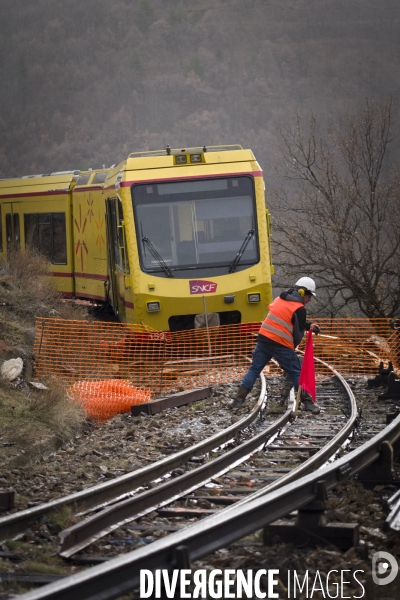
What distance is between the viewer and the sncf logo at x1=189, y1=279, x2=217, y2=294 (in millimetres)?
18344

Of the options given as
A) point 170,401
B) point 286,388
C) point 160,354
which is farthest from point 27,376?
point 286,388

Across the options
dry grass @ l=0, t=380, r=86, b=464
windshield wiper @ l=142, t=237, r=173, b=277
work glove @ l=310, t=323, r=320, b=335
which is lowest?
dry grass @ l=0, t=380, r=86, b=464

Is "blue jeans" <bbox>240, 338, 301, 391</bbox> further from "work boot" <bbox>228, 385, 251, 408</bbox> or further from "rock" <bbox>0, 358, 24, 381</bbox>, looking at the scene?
"rock" <bbox>0, 358, 24, 381</bbox>

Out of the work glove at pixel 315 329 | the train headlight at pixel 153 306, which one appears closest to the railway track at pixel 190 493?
the work glove at pixel 315 329

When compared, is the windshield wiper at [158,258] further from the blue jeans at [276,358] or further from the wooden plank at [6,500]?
the wooden plank at [6,500]

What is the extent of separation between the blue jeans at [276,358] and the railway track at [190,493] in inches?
15.8

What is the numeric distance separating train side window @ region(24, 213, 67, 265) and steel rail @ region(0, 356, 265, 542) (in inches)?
630

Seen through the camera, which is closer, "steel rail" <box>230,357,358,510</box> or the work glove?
"steel rail" <box>230,357,358,510</box>

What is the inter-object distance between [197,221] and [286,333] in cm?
661

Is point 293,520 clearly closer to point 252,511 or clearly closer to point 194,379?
point 252,511

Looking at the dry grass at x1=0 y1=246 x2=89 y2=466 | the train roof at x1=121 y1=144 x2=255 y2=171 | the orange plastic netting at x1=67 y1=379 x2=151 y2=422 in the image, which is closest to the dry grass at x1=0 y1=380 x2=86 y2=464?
A: the dry grass at x1=0 y1=246 x2=89 y2=466

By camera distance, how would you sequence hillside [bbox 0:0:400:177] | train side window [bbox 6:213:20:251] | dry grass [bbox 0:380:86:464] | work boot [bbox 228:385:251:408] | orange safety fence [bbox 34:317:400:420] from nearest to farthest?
dry grass [bbox 0:380:86:464] → work boot [bbox 228:385:251:408] → orange safety fence [bbox 34:317:400:420] → train side window [bbox 6:213:20:251] → hillside [bbox 0:0:400:177]

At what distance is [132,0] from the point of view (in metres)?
146

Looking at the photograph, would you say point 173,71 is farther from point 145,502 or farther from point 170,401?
point 145,502
